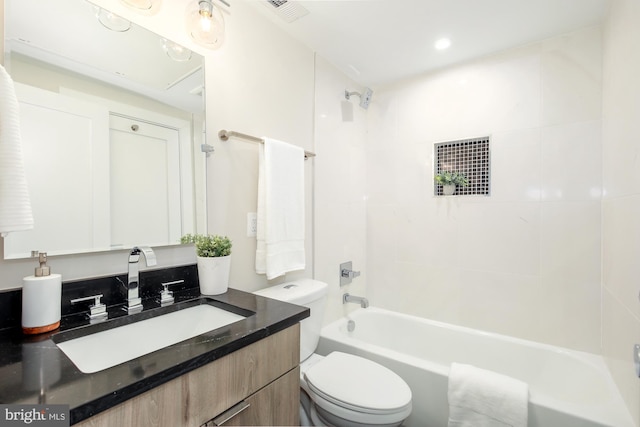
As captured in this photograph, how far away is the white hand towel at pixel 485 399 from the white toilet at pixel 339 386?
0.90 ft

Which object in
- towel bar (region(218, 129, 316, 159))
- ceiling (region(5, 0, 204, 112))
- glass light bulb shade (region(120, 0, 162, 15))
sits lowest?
towel bar (region(218, 129, 316, 159))

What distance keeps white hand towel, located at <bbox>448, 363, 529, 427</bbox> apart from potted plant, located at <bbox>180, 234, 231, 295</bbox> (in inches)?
46.1

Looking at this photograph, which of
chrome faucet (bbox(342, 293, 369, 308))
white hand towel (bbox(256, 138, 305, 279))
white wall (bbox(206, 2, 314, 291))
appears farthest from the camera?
chrome faucet (bbox(342, 293, 369, 308))

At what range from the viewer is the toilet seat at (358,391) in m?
1.18

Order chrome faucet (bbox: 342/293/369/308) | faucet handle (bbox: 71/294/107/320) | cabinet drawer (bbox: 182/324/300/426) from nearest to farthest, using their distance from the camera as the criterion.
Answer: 1. cabinet drawer (bbox: 182/324/300/426)
2. faucet handle (bbox: 71/294/107/320)
3. chrome faucet (bbox: 342/293/369/308)

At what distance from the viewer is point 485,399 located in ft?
4.26

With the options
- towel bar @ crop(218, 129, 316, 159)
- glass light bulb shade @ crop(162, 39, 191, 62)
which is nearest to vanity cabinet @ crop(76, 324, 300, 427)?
towel bar @ crop(218, 129, 316, 159)

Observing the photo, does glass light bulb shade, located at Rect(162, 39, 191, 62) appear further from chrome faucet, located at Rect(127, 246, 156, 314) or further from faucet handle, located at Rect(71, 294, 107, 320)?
faucet handle, located at Rect(71, 294, 107, 320)

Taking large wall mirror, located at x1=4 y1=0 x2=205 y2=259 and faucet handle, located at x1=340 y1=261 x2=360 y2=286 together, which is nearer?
large wall mirror, located at x1=4 y1=0 x2=205 y2=259

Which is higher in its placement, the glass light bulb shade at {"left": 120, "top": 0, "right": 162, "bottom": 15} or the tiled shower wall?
the glass light bulb shade at {"left": 120, "top": 0, "right": 162, "bottom": 15}

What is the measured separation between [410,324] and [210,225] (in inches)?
65.6

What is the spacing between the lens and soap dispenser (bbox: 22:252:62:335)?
780mm

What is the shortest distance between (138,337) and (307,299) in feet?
2.59

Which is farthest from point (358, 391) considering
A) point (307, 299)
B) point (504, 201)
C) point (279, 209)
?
point (504, 201)
